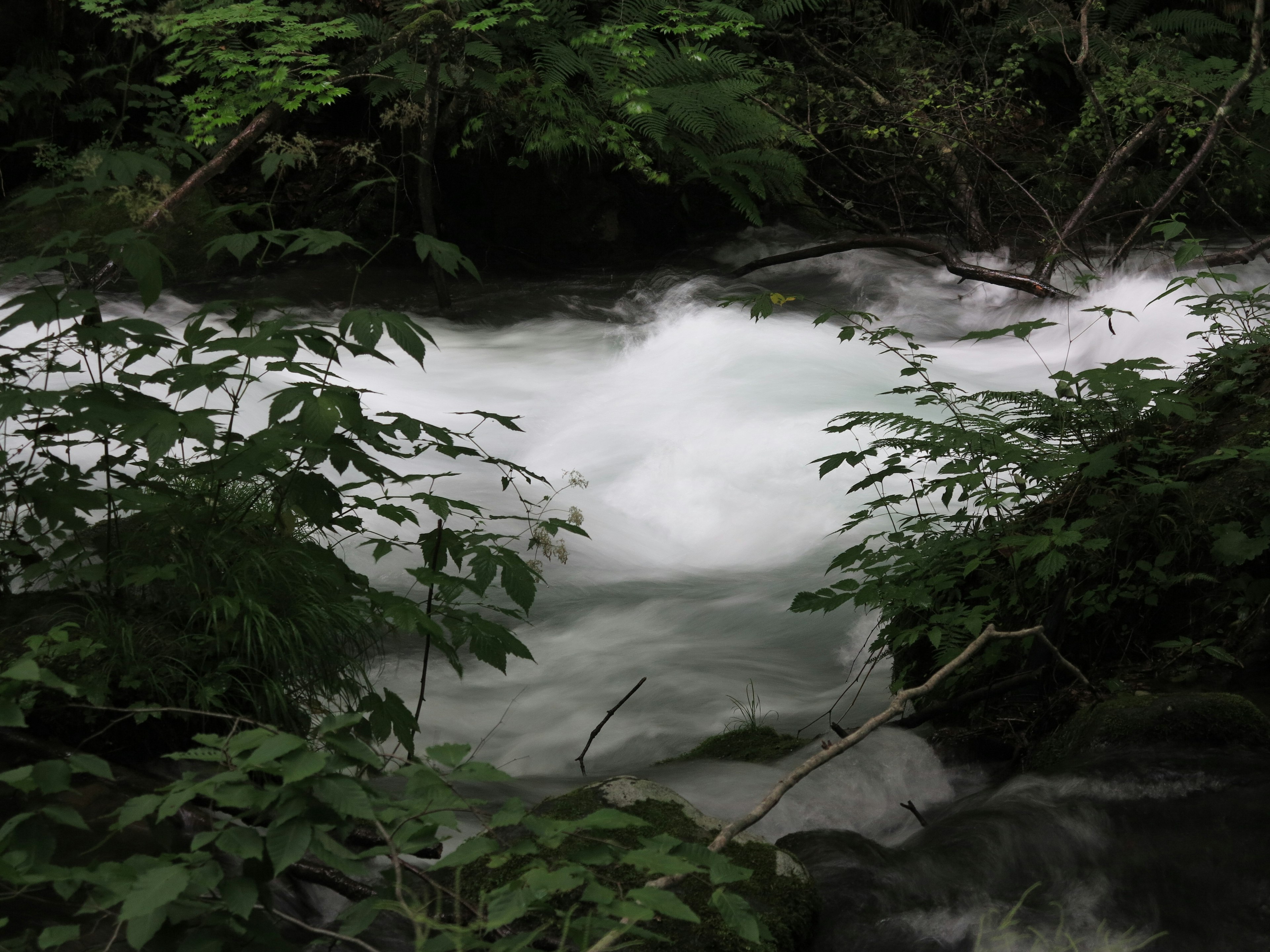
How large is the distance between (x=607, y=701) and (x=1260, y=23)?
21.1 feet

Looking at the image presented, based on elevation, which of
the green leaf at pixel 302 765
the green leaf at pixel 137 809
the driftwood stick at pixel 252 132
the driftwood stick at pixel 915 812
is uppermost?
the driftwood stick at pixel 252 132

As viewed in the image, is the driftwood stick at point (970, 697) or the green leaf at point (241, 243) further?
the driftwood stick at point (970, 697)

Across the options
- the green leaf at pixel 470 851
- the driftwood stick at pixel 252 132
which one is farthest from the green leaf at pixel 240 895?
the driftwood stick at pixel 252 132

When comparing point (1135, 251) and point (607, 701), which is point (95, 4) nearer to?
point (607, 701)

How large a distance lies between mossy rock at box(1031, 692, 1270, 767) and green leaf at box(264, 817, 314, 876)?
1880 millimetres

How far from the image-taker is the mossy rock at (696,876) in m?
1.79

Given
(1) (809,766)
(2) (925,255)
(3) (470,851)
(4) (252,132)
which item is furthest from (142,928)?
(2) (925,255)

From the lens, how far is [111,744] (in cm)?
212

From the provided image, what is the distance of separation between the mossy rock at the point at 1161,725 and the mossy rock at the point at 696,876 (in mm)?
860

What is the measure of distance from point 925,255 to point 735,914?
27.7ft

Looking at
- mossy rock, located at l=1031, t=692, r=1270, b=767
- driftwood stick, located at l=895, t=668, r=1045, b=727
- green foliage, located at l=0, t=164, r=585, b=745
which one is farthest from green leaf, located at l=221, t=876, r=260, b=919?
driftwood stick, located at l=895, t=668, r=1045, b=727

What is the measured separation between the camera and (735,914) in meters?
1.25

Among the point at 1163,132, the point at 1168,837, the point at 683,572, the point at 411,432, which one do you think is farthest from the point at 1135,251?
the point at 411,432

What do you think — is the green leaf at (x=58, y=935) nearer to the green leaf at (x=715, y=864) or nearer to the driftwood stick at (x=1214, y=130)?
the green leaf at (x=715, y=864)
